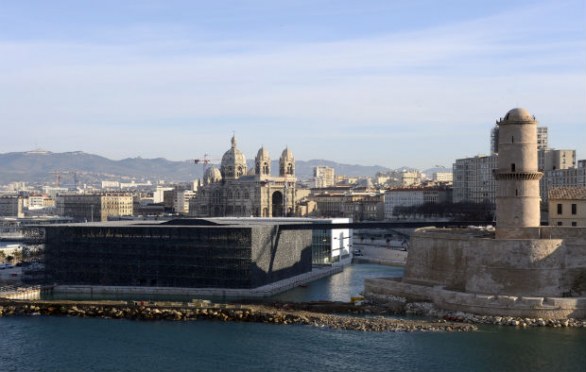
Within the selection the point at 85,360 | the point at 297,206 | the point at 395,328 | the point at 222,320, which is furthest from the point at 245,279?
the point at 297,206

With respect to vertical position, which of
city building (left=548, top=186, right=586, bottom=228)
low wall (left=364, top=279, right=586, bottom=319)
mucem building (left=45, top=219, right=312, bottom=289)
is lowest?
low wall (left=364, top=279, right=586, bottom=319)

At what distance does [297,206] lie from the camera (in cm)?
14075

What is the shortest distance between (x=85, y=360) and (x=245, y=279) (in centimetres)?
1815

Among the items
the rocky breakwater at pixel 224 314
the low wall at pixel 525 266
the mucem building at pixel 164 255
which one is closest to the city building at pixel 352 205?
the mucem building at pixel 164 255

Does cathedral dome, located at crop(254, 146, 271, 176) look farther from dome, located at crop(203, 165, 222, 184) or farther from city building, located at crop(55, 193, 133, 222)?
city building, located at crop(55, 193, 133, 222)

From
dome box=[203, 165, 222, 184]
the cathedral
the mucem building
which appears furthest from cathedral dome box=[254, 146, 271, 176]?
the mucem building

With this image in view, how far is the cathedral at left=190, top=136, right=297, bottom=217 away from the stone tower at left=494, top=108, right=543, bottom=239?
77.3m

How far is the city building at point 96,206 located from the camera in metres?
162

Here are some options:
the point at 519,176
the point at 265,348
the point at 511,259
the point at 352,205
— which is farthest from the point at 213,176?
the point at 265,348

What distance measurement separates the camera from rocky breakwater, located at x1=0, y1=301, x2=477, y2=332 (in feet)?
137

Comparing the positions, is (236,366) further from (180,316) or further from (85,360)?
(180,316)

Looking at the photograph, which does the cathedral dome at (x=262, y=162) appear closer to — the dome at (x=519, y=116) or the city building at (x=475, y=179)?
the city building at (x=475, y=179)

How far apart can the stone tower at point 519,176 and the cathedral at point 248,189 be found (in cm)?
7727

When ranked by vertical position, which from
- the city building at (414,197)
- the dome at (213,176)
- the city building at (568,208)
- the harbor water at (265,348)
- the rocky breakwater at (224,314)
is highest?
the dome at (213,176)
